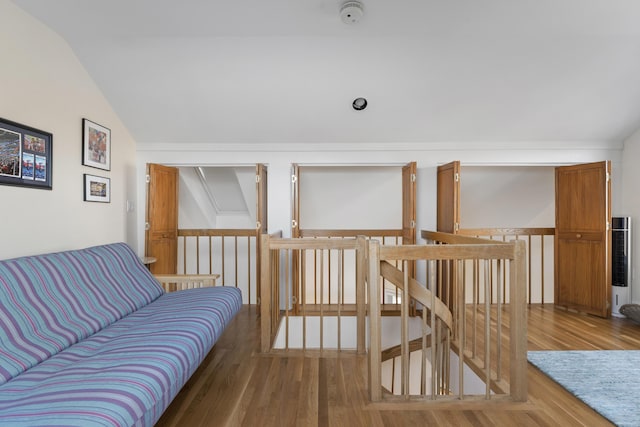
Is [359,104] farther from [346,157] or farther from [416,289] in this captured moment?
[416,289]

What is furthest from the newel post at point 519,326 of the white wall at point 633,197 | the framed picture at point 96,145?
the framed picture at point 96,145

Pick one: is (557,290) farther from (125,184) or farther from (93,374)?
(125,184)

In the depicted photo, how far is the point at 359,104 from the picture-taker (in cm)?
332

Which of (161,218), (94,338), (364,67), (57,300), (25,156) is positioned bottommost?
(94,338)

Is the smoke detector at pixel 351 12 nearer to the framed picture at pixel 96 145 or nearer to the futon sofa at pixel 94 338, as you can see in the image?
the futon sofa at pixel 94 338

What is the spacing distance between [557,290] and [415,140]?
248 centimetres

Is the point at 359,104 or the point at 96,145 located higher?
the point at 359,104

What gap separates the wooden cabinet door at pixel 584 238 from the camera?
10.9ft

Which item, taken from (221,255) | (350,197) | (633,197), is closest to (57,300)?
(221,255)

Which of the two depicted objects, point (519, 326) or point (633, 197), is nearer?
point (519, 326)

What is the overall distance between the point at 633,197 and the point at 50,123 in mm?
5775

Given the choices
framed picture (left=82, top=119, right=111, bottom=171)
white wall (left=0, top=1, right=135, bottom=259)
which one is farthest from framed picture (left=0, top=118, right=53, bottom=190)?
framed picture (left=82, top=119, right=111, bottom=171)

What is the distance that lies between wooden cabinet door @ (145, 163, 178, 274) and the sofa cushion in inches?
37.4

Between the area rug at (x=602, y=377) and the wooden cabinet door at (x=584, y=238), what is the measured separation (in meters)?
1.02
